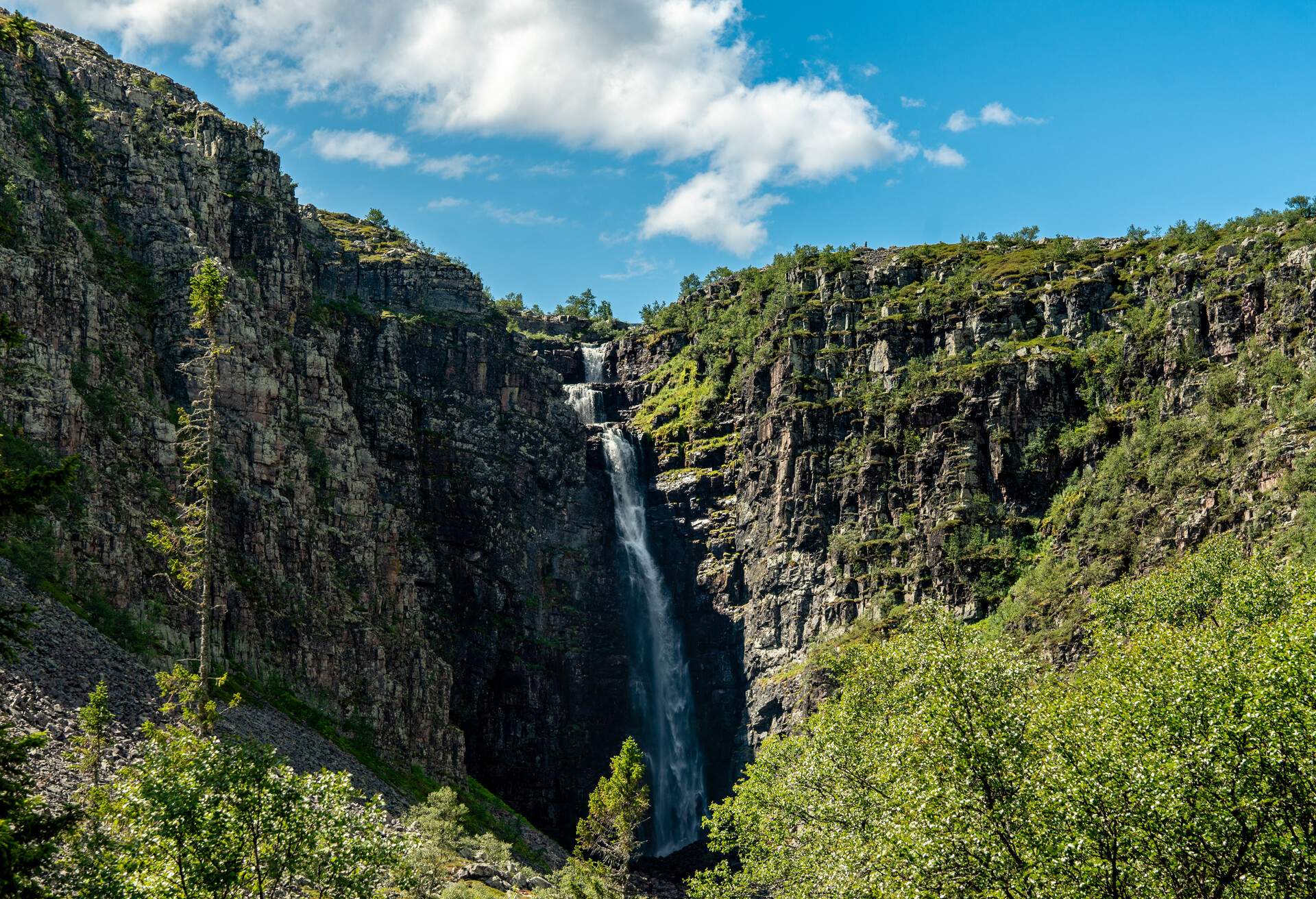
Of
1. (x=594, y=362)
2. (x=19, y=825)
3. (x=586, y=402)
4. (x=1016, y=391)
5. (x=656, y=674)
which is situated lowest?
(x=656, y=674)

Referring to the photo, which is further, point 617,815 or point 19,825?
point 617,815

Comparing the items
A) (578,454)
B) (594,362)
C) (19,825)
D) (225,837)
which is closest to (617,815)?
(578,454)

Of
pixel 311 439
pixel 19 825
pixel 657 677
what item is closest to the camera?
pixel 19 825

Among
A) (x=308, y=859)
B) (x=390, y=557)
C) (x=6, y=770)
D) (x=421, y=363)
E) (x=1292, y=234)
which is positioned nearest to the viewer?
(x=6, y=770)

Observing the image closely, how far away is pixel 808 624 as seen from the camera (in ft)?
396

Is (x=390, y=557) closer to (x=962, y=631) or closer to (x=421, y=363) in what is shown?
A: (x=421, y=363)

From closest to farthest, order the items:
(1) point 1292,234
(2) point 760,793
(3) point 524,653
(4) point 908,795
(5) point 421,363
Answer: (4) point 908,795 < (2) point 760,793 < (1) point 1292,234 < (3) point 524,653 < (5) point 421,363

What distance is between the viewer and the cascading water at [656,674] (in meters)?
123

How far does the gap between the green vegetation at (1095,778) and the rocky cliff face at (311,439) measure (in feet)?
198

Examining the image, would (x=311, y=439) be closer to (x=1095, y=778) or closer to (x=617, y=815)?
(x=617, y=815)

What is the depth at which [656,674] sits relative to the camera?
438ft

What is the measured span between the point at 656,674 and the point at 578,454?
98.9ft

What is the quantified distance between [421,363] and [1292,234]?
3813 inches

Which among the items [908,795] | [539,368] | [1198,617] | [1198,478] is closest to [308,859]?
[908,795]
